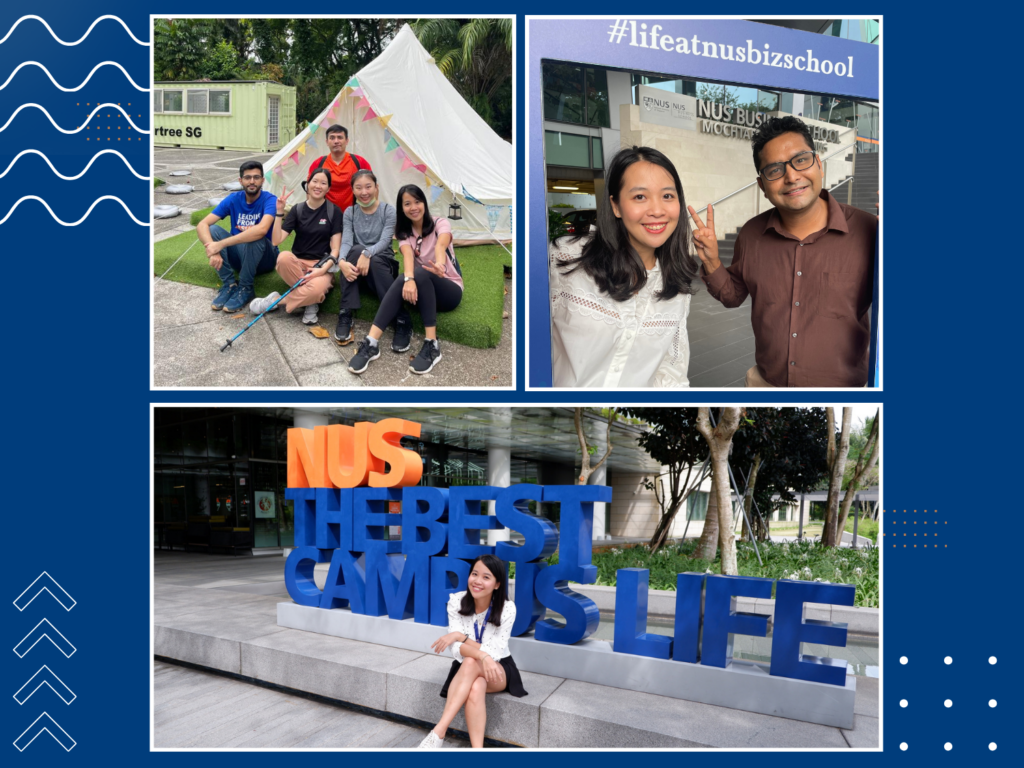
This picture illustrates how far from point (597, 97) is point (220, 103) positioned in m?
2.54

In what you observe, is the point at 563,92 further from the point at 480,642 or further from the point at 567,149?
the point at 480,642

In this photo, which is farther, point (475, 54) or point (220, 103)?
point (220, 103)

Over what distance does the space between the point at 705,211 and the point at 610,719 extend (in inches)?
102

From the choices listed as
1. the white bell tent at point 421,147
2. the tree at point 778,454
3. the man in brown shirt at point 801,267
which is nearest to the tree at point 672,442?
the tree at point 778,454

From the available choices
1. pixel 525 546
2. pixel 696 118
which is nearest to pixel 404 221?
pixel 696 118

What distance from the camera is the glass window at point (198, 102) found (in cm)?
450

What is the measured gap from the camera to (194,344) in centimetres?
418

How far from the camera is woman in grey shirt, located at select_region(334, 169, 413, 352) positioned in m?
4.54

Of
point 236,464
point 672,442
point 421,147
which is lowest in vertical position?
point 236,464

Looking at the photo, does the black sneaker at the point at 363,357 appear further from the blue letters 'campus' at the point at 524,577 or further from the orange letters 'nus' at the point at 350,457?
the blue letters 'campus' at the point at 524,577

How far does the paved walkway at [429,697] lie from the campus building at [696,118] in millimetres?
2498

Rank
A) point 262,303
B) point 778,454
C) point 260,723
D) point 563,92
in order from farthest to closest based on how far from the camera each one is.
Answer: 1. point 778,454
2. point 262,303
3. point 260,723
4. point 563,92

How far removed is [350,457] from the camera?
16.8 ft

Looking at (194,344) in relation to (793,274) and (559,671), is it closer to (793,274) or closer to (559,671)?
(559,671)
